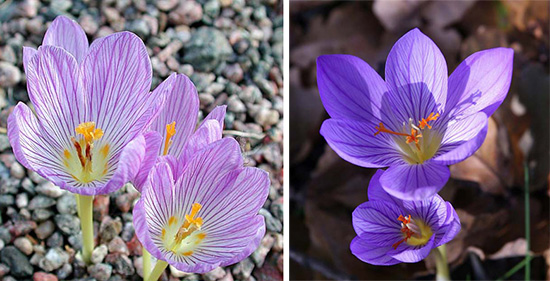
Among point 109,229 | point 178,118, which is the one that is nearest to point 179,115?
point 178,118

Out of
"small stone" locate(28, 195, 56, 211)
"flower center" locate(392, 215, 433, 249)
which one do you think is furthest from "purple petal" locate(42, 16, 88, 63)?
"flower center" locate(392, 215, 433, 249)

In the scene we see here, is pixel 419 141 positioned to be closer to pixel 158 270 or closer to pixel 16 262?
pixel 158 270

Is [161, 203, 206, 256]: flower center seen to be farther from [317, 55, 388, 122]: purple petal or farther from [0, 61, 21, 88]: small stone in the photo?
[0, 61, 21, 88]: small stone

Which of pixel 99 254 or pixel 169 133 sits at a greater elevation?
pixel 169 133

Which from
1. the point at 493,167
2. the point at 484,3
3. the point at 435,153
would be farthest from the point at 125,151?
the point at 484,3

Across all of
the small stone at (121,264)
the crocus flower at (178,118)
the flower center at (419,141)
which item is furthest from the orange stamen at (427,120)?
the small stone at (121,264)

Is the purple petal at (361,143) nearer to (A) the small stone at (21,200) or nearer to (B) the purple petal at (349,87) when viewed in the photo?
(B) the purple petal at (349,87)

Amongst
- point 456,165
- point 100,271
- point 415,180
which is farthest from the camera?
point 456,165
